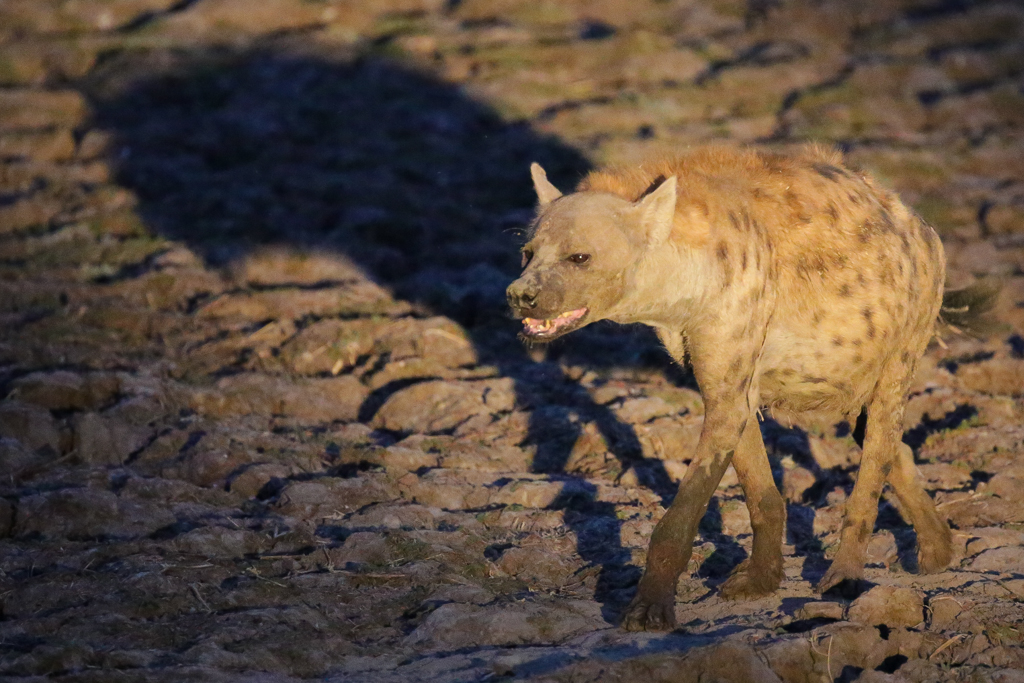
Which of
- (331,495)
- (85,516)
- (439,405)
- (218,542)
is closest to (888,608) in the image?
(331,495)

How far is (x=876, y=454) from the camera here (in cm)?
617

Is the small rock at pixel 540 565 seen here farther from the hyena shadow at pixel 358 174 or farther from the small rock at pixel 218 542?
the hyena shadow at pixel 358 174

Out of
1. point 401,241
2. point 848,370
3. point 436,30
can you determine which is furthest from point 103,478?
point 436,30

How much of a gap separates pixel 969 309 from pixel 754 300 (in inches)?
80.3

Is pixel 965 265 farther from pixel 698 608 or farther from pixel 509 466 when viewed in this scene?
pixel 698 608

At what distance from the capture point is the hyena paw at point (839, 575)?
19.1 ft

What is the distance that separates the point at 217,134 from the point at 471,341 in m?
5.47

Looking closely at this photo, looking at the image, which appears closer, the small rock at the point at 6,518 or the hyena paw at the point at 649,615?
the hyena paw at the point at 649,615

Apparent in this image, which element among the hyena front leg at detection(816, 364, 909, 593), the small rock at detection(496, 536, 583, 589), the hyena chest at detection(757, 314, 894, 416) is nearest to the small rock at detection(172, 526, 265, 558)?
the small rock at detection(496, 536, 583, 589)

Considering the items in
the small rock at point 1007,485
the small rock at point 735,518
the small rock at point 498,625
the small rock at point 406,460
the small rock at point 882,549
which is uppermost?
the small rock at point 498,625

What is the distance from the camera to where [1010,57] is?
14.3 metres

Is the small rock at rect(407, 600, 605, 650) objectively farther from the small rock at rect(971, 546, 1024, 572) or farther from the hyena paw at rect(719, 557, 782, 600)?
the small rock at rect(971, 546, 1024, 572)

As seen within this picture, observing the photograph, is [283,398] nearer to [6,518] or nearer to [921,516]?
[6,518]

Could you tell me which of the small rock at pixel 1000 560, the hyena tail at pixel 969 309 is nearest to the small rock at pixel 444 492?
the small rock at pixel 1000 560
